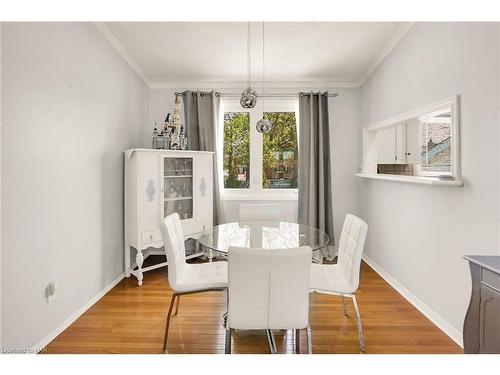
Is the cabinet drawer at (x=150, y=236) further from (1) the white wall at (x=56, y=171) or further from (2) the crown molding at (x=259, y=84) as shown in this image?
(2) the crown molding at (x=259, y=84)

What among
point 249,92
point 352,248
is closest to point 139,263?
point 249,92

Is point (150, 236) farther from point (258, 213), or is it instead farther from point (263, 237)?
point (263, 237)

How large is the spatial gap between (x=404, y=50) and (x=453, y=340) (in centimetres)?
237

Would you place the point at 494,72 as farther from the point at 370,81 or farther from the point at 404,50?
the point at 370,81

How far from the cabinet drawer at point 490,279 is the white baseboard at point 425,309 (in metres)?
1.02

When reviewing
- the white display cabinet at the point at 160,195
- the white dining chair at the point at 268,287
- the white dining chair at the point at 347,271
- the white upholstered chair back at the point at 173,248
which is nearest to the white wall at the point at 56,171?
the white display cabinet at the point at 160,195

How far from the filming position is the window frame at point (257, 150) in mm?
4043

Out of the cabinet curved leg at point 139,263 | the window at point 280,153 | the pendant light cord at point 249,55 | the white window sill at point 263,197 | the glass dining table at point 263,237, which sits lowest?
the cabinet curved leg at point 139,263

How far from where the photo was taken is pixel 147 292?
9.41 feet

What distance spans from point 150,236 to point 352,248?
2055 millimetres

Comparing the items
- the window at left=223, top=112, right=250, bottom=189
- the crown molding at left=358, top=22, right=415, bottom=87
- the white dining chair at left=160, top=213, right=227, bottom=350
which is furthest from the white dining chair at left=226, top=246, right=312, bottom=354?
the window at left=223, top=112, right=250, bottom=189

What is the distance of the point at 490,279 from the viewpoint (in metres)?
1.16

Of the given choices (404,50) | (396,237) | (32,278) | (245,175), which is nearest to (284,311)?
(32,278)

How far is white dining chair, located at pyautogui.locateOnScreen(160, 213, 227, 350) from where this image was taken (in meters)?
1.91
